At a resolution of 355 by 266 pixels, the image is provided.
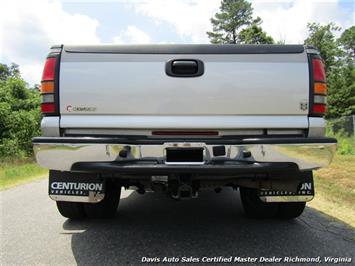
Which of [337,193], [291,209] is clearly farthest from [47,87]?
[337,193]

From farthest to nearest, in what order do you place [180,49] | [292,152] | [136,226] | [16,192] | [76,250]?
[16,192], [136,226], [76,250], [180,49], [292,152]

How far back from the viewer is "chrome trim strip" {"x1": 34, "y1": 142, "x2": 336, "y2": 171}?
3.21 m

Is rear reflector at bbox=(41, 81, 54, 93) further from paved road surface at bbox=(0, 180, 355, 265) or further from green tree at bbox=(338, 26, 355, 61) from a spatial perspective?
green tree at bbox=(338, 26, 355, 61)

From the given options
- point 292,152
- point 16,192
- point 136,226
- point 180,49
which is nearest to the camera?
point 292,152

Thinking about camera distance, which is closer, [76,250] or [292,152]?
[292,152]

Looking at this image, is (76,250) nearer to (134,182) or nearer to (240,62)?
(134,182)

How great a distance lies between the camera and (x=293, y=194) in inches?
148

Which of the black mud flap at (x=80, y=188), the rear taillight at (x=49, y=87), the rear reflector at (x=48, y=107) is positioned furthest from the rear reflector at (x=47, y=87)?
the black mud flap at (x=80, y=188)

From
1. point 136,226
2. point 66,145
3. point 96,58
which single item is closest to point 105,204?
point 136,226

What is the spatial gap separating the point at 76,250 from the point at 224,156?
1666mm

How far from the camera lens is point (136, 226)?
4488mm

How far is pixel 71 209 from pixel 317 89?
2.93 metres

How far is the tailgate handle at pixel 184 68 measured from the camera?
3375mm

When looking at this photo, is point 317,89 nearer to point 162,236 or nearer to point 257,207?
point 257,207
